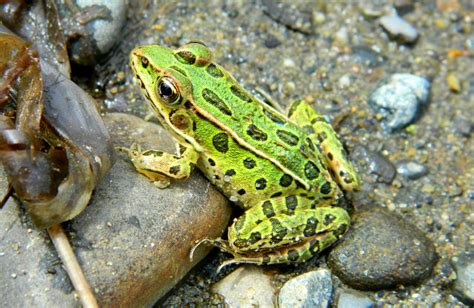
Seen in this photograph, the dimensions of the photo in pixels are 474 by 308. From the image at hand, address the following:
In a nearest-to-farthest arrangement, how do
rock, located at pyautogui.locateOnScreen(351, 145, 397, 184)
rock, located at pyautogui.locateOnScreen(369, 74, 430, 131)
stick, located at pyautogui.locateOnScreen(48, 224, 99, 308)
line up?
stick, located at pyautogui.locateOnScreen(48, 224, 99, 308)
rock, located at pyautogui.locateOnScreen(351, 145, 397, 184)
rock, located at pyautogui.locateOnScreen(369, 74, 430, 131)

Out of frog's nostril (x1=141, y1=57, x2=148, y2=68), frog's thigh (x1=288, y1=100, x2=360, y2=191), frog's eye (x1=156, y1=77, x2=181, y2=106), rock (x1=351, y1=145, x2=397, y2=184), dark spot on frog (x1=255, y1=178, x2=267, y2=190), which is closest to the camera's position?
frog's eye (x1=156, y1=77, x2=181, y2=106)

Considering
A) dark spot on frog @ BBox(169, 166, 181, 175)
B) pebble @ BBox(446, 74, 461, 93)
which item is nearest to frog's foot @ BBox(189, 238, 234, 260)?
dark spot on frog @ BBox(169, 166, 181, 175)

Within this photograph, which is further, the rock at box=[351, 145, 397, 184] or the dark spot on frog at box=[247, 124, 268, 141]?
the rock at box=[351, 145, 397, 184]

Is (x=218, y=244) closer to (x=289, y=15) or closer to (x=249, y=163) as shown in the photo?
(x=249, y=163)

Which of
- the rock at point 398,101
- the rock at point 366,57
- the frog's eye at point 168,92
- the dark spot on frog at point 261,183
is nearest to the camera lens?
the frog's eye at point 168,92

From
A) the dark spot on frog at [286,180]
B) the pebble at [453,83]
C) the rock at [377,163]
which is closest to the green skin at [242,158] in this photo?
the dark spot on frog at [286,180]

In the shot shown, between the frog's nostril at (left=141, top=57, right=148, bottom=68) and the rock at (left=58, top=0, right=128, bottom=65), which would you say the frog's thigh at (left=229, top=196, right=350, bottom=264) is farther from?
the rock at (left=58, top=0, right=128, bottom=65)

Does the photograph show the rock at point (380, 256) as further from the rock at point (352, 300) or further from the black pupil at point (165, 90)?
the black pupil at point (165, 90)

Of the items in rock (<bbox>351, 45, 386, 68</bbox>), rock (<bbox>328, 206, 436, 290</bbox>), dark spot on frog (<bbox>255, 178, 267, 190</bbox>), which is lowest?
rock (<bbox>328, 206, 436, 290</bbox>)
